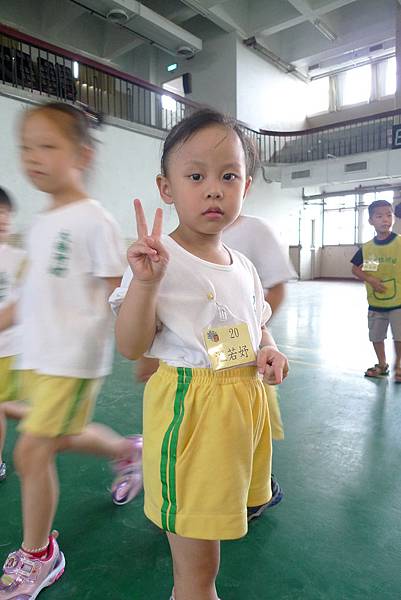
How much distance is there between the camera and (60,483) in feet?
5.16

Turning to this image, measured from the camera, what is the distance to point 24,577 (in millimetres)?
1040

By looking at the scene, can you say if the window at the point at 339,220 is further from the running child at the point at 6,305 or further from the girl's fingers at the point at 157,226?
the girl's fingers at the point at 157,226

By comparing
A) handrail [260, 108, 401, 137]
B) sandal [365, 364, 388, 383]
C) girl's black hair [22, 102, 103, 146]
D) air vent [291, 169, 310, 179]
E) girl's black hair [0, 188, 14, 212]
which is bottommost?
sandal [365, 364, 388, 383]

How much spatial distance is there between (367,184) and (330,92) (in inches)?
128

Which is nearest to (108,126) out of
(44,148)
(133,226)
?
(133,226)

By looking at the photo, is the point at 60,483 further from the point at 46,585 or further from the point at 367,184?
the point at 367,184

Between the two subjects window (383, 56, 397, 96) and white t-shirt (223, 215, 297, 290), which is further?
window (383, 56, 397, 96)

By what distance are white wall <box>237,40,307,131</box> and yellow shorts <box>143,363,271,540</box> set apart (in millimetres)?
10931

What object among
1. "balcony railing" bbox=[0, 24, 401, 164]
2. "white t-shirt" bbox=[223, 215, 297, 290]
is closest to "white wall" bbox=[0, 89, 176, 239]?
"balcony railing" bbox=[0, 24, 401, 164]

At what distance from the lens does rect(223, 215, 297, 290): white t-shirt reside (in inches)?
55.4

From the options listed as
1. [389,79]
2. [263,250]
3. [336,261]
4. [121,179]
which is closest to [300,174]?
[336,261]

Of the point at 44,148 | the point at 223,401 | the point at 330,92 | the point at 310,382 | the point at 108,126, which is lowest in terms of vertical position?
the point at 310,382

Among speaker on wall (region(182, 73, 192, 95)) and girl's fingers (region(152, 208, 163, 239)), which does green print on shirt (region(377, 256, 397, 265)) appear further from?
speaker on wall (region(182, 73, 192, 95))

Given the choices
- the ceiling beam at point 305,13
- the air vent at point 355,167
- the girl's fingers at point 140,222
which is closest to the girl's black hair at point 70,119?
the girl's fingers at point 140,222
